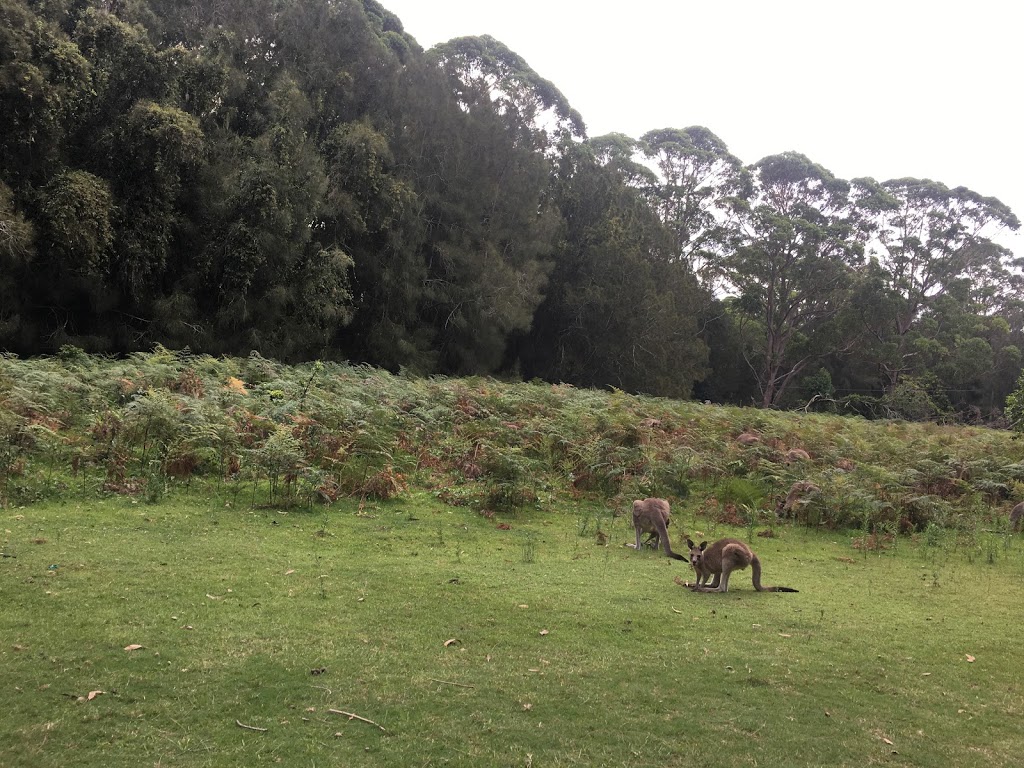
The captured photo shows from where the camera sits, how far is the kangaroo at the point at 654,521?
7852mm

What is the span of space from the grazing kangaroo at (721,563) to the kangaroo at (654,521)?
102 centimetres

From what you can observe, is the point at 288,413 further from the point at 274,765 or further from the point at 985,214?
the point at 985,214

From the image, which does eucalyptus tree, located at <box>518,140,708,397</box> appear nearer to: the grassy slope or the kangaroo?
the grassy slope

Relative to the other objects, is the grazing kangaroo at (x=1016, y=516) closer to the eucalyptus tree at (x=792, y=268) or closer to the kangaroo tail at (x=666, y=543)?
the kangaroo tail at (x=666, y=543)

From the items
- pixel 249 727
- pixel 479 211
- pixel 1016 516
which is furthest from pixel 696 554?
pixel 479 211

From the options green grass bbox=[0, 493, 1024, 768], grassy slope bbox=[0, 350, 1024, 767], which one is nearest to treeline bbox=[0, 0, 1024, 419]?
grassy slope bbox=[0, 350, 1024, 767]

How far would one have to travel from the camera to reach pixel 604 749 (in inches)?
142

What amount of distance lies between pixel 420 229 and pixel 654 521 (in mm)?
22747

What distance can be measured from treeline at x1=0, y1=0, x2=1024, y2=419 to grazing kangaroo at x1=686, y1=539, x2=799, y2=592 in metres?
16.2

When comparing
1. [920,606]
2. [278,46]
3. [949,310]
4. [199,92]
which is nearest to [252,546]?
[920,606]

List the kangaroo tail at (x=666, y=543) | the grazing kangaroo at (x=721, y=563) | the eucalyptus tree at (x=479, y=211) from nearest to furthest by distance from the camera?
A: 1. the grazing kangaroo at (x=721, y=563)
2. the kangaroo tail at (x=666, y=543)
3. the eucalyptus tree at (x=479, y=211)

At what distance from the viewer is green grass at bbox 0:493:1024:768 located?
3602 millimetres

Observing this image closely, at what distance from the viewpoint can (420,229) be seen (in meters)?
28.8

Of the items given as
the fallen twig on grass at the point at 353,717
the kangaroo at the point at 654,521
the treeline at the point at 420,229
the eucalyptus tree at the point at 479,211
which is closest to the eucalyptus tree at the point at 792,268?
the treeline at the point at 420,229
